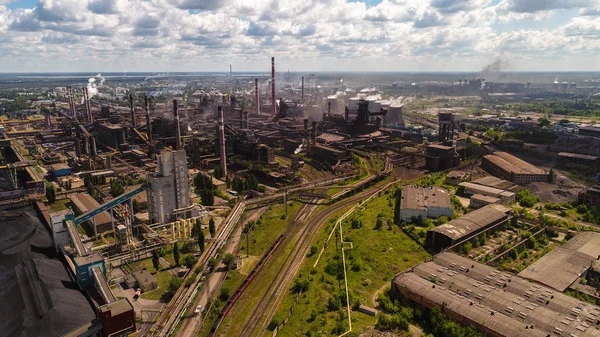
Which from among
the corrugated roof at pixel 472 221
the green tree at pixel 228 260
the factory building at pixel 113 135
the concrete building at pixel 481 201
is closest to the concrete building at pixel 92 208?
the green tree at pixel 228 260

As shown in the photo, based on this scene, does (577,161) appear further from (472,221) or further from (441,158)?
(472,221)

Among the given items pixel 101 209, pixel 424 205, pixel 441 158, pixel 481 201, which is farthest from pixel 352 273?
pixel 441 158

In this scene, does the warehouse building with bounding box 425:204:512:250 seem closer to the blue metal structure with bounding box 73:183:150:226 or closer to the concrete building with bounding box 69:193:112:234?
the blue metal structure with bounding box 73:183:150:226

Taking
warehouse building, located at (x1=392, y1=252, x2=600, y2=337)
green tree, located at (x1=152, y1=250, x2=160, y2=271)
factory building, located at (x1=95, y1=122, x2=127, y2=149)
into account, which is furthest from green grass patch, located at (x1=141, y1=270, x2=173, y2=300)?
factory building, located at (x1=95, y1=122, x2=127, y2=149)

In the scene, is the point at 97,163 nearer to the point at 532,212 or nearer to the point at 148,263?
the point at 148,263

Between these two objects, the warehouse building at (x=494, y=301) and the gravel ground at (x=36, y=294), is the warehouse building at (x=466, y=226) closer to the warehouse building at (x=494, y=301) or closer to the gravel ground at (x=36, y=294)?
the warehouse building at (x=494, y=301)
